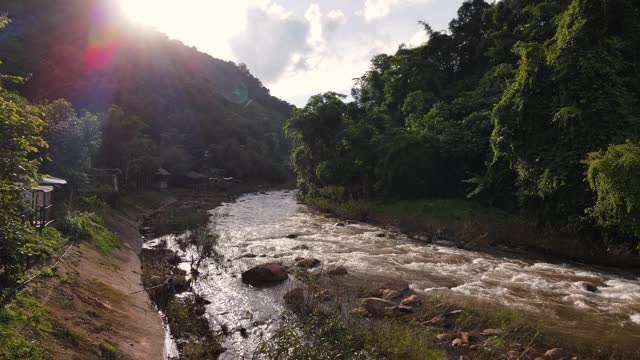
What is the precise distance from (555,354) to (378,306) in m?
5.04

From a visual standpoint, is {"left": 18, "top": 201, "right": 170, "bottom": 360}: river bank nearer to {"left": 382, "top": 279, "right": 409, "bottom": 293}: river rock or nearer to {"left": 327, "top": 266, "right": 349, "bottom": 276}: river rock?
{"left": 327, "top": 266, "right": 349, "bottom": 276}: river rock

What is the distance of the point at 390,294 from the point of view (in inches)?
595

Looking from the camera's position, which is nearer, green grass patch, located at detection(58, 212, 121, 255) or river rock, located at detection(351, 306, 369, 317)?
river rock, located at detection(351, 306, 369, 317)

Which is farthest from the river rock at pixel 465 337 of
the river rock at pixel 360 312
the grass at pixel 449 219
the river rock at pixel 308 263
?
the grass at pixel 449 219

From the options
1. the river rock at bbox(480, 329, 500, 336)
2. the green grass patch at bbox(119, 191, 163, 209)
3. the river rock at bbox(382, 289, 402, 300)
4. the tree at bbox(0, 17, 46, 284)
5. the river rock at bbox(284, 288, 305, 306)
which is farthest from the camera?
the green grass patch at bbox(119, 191, 163, 209)

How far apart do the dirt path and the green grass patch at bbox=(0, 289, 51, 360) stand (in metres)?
0.37

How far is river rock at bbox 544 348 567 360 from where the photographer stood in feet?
34.2

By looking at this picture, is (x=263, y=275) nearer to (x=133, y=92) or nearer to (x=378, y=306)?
(x=378, y=306)

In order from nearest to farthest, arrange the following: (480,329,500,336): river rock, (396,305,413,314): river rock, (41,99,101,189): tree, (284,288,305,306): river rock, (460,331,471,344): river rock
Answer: (460,331,471,344): river rock → (480,329,500,336): river rock → (396,305,413,314): river rock → (284,288,305,306): river rock → (41,99,101,189): tree

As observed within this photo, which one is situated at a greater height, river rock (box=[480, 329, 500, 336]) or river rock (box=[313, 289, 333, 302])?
river rock (box=[480, 329, 500, 336])

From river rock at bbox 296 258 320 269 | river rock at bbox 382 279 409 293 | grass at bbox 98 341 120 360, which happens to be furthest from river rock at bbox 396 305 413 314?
grass at bbox 98 341 120 360

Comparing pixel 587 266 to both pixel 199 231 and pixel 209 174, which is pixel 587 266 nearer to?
pixel 199 231

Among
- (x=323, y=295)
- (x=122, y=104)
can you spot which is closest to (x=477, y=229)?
(x=323, y=295)

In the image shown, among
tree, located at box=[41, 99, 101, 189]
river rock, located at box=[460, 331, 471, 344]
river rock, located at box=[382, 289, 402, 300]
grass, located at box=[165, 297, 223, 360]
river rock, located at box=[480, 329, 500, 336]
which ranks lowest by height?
grass, located at box=[165, 297, 223, 360]
